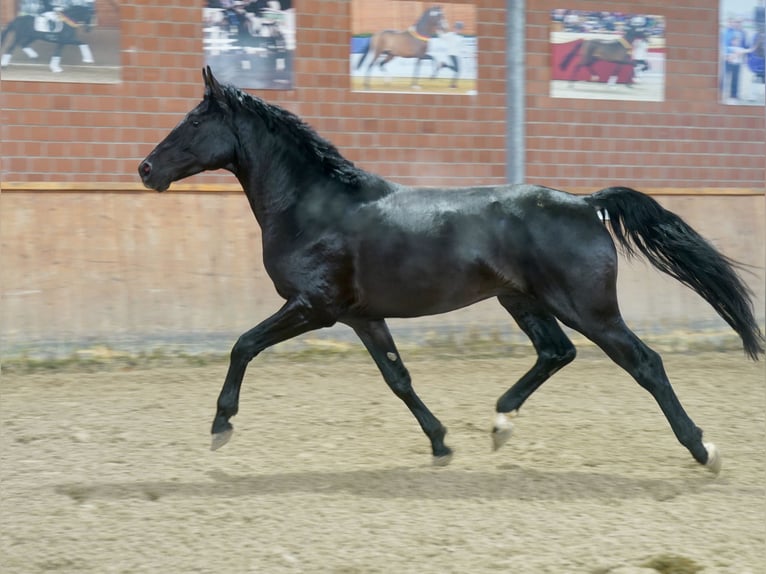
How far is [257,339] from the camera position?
17.3 ft

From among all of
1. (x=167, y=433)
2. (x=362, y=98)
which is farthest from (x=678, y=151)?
(x=167, y=433)

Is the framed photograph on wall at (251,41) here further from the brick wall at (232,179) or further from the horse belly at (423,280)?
the horse belly at (423,280)

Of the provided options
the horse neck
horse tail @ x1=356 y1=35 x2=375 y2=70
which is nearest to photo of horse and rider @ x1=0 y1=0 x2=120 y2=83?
horse tail @ x1=356 y1=35 x2=375 y2=70

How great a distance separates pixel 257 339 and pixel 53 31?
4.31m

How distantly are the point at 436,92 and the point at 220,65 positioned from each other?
1907 mm

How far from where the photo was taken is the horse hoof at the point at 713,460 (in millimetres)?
5242

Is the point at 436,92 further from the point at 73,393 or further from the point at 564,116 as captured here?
the point at 73,393

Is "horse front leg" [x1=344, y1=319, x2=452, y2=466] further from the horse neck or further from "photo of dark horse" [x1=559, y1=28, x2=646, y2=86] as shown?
"photo of dark horse" [x1=559, y1=28, x2=646, y2=86]

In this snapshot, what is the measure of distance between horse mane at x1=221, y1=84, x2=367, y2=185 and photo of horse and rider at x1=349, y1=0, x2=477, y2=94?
12.0ft

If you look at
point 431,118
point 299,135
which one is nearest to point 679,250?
point 299,135

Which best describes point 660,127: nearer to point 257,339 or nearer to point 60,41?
point 60,41

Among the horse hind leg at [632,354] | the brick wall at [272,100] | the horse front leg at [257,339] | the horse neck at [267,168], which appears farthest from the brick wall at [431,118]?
the horse hind leg at [632,354]

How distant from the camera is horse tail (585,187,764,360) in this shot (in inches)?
216

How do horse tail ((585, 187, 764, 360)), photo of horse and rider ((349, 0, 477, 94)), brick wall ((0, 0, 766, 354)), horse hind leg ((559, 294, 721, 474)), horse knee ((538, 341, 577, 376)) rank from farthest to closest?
photo of horse and rider ((349, 0, 477, 94))
brick wall ((0, 0, 766, 354))
horse knee ((538, 341, 577, 376))
horse tail ((585, 187, 764, 360))
horse hind leg ((559, 294, 721, 474))
